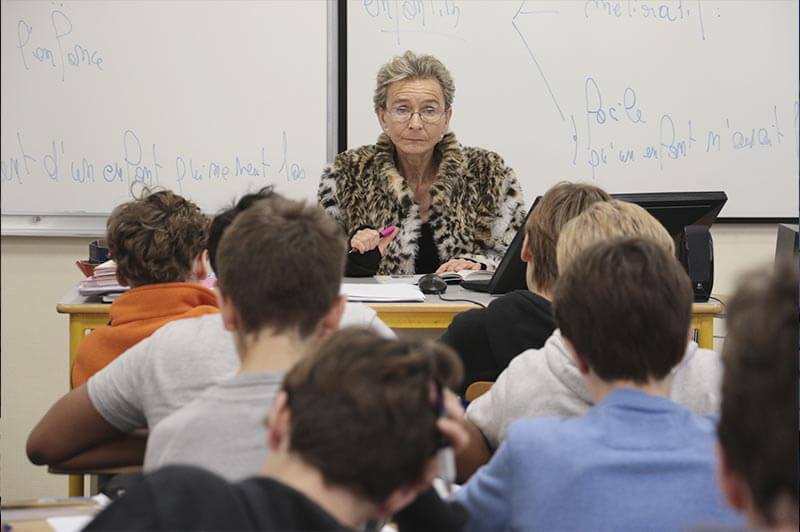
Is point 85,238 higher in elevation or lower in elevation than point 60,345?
higher

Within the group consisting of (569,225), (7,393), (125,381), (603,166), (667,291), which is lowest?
(7,393)

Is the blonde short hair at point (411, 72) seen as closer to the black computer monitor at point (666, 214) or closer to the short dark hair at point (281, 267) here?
the black computer monitor at point (666, 214)

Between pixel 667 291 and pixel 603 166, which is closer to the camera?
pixel 667 291

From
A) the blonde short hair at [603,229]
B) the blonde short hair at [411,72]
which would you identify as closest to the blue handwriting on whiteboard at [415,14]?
the blonde short hair at [411,72]

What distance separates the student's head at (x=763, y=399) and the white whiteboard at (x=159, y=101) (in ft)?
10.8

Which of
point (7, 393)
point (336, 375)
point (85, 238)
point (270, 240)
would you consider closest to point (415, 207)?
point (85, 238)

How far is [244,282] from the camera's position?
1.44m

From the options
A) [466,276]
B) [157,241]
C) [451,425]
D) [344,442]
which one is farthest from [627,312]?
[466,276]

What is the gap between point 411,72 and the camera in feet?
11.7

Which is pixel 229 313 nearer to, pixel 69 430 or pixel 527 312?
pixel 69 430

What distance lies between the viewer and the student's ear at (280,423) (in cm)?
104

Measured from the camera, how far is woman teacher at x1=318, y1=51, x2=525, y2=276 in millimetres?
3529

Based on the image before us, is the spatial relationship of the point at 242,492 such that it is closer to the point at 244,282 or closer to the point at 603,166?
the point at 244,282

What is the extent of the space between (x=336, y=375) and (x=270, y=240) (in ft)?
1.55
